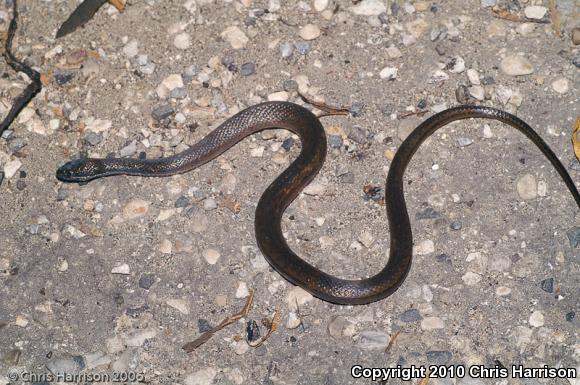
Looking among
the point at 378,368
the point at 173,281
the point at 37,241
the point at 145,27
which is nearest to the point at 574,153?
the point at 378,368

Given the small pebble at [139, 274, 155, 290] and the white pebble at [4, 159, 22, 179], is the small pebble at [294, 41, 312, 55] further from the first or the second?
the white pebble at [4, 159, 22, 179]

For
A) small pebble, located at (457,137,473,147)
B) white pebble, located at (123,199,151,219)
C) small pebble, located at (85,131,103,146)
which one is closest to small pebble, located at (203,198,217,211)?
white pebble, located at (123,199,151,219)

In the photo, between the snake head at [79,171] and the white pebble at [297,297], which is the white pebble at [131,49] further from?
the white pebble at [297,297]

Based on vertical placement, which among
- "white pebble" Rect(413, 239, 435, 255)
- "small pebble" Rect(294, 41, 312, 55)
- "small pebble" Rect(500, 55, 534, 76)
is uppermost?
"small pebble" Rect(294, 41, 312, 55)

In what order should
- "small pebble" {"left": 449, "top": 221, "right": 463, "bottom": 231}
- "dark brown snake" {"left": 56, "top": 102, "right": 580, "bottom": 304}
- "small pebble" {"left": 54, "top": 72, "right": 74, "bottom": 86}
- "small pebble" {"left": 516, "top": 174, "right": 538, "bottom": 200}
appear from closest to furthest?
1. "dark brown snake" {"left": 56, "top": 102, "right": 580, "bottom": 304}
2. "small pebble" {"left": 449, "top": 221, "right": 463, "bottom": 231}
3. "small pebble" {"left": 516, "top": 174, "right": 538, "bottom": 200}
4. "small pebble" {"left": 54, "top": 72, "right": 74, "bottom": 86}

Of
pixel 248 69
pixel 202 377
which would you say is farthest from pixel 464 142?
pixel 202 377

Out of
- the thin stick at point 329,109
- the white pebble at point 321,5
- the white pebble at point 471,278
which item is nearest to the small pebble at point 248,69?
the thin stick at point 329,109

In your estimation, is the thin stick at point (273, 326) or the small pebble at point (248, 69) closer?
the thin stick at point (273, 326)
